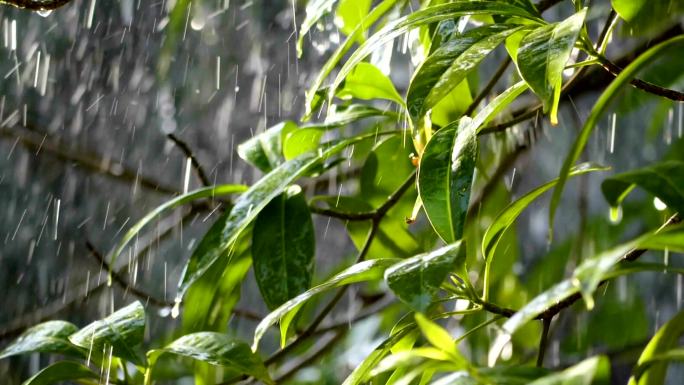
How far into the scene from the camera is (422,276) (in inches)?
19.1

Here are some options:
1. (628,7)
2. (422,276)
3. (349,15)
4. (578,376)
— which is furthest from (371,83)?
(578,376)

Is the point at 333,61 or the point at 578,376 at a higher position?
the point at 333,61

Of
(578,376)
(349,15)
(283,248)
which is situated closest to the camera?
(578,376)

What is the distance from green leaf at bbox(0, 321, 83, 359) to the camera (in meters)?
0.83

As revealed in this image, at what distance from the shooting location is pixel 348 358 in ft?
5.50

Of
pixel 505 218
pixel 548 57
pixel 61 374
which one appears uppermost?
pixel 548 57

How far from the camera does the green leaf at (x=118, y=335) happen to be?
2.46ft

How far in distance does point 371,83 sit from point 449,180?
361 millimetres

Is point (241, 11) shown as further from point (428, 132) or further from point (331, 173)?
point (428, 132)

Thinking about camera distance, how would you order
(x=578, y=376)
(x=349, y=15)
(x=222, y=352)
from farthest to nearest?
(x=349, y=15) → (x=222, y=352) → (x=578, y=376)

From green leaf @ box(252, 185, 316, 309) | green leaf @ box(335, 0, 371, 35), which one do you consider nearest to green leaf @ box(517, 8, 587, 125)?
green leaf @ box(252, 185, 316, 309)

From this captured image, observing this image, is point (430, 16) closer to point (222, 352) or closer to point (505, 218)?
point (505, 218)

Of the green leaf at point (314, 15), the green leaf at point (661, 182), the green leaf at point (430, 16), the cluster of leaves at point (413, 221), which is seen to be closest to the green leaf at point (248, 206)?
the cluster of leaves at point (413, 221)

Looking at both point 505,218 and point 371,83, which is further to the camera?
point 371,83
